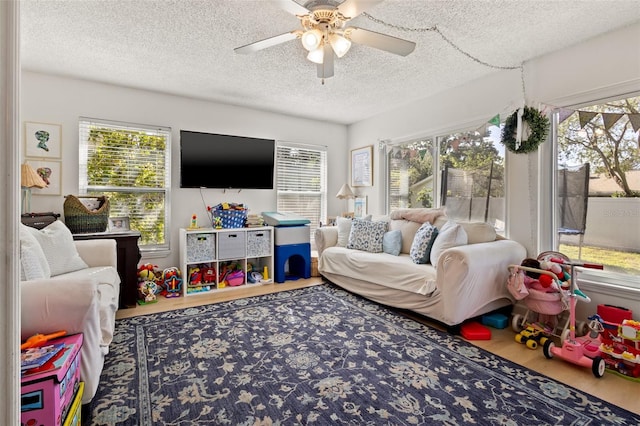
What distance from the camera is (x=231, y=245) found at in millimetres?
3738

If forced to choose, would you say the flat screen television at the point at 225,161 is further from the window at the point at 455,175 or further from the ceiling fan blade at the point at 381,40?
the ceiling fan blade at the point at 381,40

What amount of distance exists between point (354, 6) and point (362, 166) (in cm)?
323

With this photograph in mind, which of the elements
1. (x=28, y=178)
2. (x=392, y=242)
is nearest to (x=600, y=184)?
(x=392, y=242)

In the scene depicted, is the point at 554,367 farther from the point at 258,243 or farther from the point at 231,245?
the point at 231,245

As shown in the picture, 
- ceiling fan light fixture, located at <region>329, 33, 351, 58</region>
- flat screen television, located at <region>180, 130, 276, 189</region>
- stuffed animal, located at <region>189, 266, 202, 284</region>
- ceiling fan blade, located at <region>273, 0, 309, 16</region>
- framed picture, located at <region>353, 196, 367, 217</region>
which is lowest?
stuffed animal, located at <region>189, 266, 202, 284</region>

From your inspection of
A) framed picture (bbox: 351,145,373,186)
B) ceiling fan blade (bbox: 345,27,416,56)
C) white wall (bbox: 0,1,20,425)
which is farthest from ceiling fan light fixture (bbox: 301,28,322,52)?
framed picture (bbox: 351,145,373,186)

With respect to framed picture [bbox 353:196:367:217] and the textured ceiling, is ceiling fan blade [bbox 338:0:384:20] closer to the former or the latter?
the textured ceiling

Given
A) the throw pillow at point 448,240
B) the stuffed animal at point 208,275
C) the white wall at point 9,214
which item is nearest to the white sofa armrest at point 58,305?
the white wall at point 9,214

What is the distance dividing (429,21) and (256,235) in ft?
9.35

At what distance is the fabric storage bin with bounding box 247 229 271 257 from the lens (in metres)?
3.89

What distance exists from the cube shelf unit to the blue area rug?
2.83 feet

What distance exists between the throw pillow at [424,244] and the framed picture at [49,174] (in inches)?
147

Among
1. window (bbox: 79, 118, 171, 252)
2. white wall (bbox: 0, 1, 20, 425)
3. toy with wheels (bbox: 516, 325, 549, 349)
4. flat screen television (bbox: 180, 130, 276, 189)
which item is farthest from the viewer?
flat screen television (bbox: 180, 130, 276, 189)

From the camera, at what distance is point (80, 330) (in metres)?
1.48
